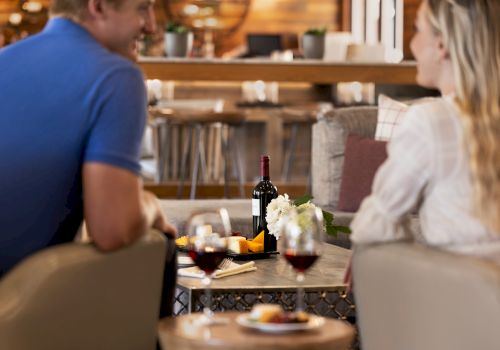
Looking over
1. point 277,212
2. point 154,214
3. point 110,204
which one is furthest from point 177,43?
point 110,204

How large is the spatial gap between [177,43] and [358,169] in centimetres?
307

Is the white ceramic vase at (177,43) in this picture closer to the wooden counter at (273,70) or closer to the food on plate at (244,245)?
the wooden counter at (273,70)

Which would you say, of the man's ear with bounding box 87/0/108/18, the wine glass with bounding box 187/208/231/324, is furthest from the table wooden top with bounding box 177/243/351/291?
the man's ear with bounding box 87/0/108/18

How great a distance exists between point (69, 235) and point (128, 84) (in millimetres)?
392

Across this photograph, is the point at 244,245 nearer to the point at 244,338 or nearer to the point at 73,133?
the point at 73,133

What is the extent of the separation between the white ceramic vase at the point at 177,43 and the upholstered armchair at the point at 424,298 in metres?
5.63

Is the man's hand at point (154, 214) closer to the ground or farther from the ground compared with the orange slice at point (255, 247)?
farther from the ground

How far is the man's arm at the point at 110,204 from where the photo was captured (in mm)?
2377

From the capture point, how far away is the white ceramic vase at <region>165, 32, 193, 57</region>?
25.8 feet

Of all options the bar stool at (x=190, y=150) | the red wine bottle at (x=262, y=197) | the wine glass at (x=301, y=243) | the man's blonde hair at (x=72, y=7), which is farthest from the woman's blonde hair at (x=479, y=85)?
the bar stool at (x=190, y=150)

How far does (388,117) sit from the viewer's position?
5195mm

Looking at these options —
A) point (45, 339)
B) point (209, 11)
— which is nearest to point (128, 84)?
point (45, 339)

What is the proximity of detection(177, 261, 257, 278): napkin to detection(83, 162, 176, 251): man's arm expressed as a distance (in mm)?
941

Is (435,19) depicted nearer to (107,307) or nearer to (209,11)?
(107,307)
